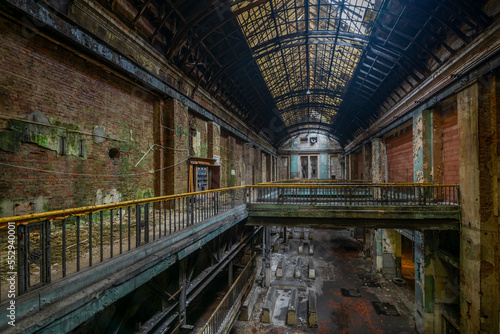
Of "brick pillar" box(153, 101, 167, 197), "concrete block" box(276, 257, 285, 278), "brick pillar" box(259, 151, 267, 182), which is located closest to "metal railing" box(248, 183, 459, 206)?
"brick pillar" box(153, 101, 167, 197)

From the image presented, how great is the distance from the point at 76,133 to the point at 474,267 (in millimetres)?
11093

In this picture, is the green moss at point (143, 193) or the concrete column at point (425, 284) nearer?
the green moss at point (143, 193)

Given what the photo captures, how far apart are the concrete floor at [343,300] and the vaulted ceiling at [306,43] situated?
972 cm

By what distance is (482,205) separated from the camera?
20.9 ft

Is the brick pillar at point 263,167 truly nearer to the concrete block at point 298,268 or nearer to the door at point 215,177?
the concrete block at point 298,268

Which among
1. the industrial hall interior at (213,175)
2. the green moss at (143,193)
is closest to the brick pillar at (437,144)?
the industrial hall interior at (213,175)

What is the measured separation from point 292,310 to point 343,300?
331 cm

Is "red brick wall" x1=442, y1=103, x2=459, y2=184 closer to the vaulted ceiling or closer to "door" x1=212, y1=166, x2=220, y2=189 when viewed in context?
the vaulted ceiling

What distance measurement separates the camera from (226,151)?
1444 centimetres

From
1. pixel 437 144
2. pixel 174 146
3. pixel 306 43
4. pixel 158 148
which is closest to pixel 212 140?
pixel 174 146

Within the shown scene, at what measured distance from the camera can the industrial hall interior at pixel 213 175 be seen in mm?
3936

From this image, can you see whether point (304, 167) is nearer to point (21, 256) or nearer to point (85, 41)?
point (85, 41)

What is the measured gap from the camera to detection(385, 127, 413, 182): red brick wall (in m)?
11.3

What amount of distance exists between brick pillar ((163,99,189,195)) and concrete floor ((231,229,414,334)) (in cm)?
579
